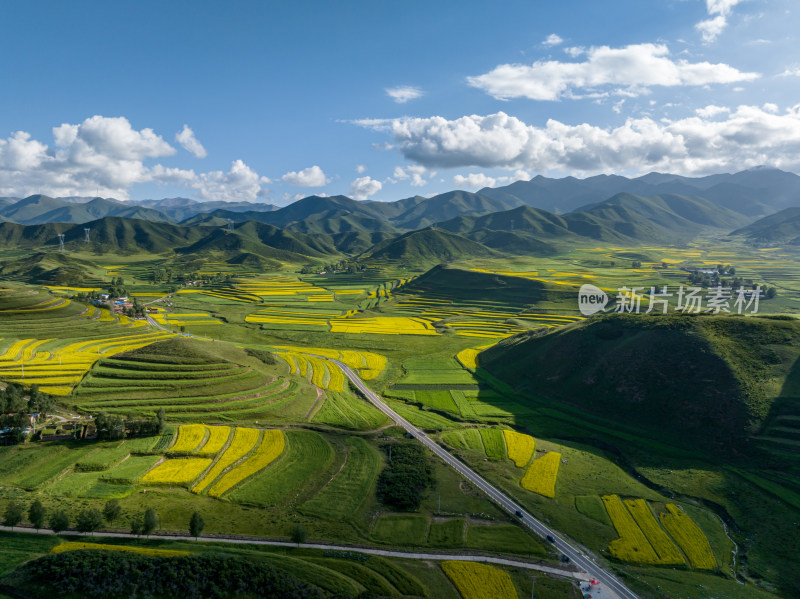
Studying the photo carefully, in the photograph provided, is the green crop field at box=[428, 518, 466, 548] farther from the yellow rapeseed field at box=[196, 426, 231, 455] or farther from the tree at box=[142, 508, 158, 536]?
the yellow rapeseed field at box=[196, 426, 231, 455]

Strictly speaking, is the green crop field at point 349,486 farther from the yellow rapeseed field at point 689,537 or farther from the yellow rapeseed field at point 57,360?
the yellow rapeseed field at point 57,360

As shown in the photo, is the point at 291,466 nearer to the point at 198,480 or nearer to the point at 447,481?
the point at 198,480

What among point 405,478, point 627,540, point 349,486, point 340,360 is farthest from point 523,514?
point 340,360

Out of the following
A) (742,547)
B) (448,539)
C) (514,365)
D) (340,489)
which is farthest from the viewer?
(514,365)

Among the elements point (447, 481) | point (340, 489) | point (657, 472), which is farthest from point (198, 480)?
point (657, 472)

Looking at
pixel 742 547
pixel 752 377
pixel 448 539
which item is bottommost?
pixel 742 547

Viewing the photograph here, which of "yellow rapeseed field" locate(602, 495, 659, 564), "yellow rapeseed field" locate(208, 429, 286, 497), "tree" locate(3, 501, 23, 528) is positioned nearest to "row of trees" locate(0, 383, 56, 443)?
"tree" locate(3, 501, 23, 528)

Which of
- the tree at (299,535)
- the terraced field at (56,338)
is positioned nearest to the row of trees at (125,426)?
the terraced field at (56,338)
